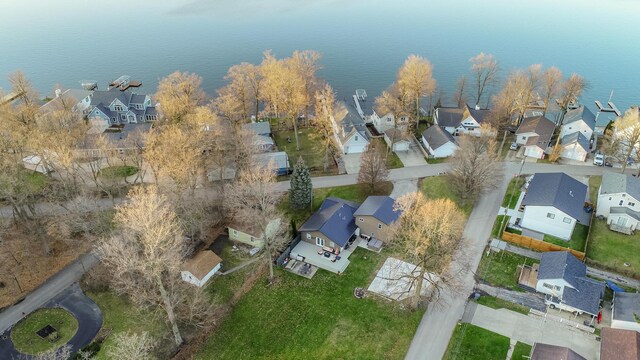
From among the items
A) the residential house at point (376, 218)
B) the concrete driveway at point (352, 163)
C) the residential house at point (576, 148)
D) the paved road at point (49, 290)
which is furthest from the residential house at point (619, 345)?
the paved road at point (49, 290)

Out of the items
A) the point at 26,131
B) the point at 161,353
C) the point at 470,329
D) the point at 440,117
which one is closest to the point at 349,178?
the point at 440,117

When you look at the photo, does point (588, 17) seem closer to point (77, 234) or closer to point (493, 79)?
point (493, 79)

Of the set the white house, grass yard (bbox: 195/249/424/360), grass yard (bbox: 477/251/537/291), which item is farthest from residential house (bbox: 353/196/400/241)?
the white house

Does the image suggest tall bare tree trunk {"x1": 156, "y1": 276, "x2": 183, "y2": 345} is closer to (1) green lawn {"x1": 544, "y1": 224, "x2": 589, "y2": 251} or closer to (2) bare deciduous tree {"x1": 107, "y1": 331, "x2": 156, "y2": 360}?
(2) bare deciduous tree {"x1": 107, "y1": 331, "x2": 156, "y2": 360}

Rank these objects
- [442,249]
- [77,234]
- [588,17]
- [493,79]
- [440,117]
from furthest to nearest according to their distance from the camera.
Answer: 1. [588,17]
2. [493,79]
3. [440,117]
4. [77,234]
5. [442,249]

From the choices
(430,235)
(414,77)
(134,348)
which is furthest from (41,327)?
(414,77)

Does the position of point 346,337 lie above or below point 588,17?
below

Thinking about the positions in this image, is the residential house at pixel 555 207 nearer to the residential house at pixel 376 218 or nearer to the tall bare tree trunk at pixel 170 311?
the residential house at pixel 376 218
